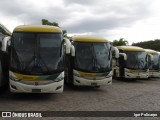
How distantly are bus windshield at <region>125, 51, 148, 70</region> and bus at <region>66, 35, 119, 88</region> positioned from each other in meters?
8.23

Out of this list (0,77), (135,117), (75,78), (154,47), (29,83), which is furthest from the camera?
(154,47)

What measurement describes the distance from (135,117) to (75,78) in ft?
26.6

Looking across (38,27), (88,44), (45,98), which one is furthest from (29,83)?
(88,44)

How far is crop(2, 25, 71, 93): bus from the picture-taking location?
14.1m

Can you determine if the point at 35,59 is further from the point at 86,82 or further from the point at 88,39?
the point at 88,39

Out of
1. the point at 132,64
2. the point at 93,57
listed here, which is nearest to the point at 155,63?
the point at 132,64

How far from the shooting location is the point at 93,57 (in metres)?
18.8

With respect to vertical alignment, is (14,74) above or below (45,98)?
above

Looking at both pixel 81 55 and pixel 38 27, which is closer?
pixel 38 27

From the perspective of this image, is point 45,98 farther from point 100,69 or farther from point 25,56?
point 100,69

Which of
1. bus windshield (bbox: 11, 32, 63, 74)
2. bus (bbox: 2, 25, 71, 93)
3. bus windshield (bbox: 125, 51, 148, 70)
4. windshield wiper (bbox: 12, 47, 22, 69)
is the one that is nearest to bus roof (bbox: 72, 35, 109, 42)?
bus (bbox: 2, 25, 71, 93)

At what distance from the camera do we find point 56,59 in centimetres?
1477

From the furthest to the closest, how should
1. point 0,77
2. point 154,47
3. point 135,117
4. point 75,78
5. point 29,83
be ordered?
point 154,47 < point 75,78 < point 0,77 < point 29,83 < point 135,117

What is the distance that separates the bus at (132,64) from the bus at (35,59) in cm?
1231
